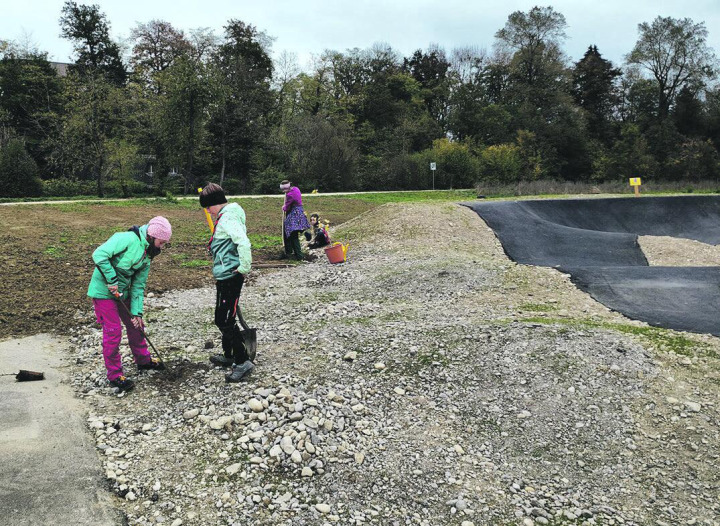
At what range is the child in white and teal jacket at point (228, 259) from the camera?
509 cm

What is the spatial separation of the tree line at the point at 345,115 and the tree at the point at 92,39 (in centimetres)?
11

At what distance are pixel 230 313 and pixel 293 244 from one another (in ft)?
23.6

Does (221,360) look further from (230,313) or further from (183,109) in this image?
(183,109)

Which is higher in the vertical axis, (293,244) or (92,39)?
(92,39)

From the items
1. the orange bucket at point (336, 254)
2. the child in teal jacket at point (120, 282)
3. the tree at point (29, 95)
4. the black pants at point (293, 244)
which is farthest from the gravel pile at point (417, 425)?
the tree at point (29, 95)

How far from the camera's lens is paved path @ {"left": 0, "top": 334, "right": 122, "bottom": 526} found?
365 cm

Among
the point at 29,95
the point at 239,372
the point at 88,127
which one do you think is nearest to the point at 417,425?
the point at 239,372

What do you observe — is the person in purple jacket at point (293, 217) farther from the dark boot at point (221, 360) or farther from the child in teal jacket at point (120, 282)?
the child in teal jacket at point (120, 282)

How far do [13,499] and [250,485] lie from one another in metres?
1.63

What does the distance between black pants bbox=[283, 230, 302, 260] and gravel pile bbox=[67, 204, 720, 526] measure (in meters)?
4.75

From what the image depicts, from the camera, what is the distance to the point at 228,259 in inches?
203

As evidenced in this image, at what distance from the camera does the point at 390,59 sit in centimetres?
5191

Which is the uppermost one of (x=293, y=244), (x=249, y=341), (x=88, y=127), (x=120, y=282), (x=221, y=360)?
(x=88, y=127)

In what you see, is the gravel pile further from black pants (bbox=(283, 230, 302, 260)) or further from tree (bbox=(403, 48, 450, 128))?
tree (bbox=(403, 48, 450, 128))
